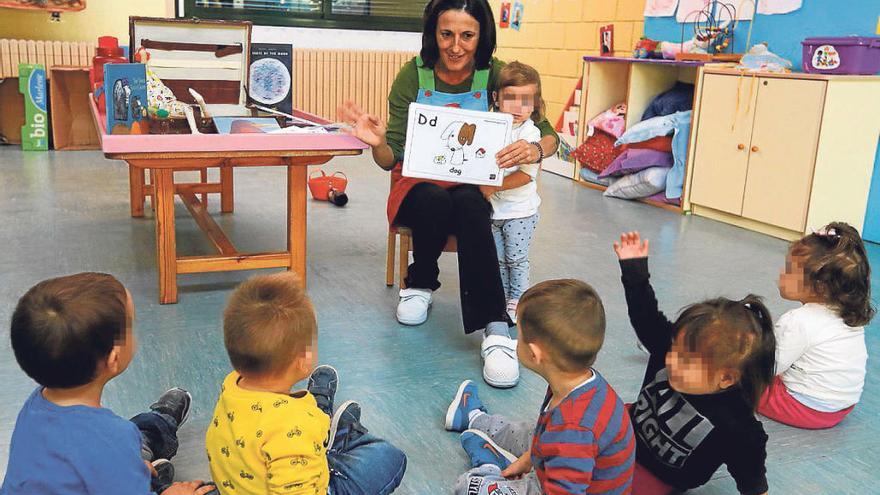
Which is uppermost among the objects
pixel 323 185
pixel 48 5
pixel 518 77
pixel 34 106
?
pixel 48 5

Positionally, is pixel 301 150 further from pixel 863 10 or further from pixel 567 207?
pixel 863 10

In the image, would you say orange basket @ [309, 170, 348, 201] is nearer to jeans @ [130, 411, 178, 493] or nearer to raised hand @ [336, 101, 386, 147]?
raised hand @ [336, 101, 386, 147]

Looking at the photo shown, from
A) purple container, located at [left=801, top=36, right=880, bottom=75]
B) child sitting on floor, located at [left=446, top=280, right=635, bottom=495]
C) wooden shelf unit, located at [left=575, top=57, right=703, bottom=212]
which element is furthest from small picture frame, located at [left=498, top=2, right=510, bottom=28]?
child sitting on floor, located at [left=446, top=280, right=635, bottom=495]

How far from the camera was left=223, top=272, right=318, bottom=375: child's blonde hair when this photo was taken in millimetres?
1271

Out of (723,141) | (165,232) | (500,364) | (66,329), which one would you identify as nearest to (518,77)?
(500,364)

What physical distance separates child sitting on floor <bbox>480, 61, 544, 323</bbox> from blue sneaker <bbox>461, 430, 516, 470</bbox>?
742mm

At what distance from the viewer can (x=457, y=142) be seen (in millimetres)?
2436

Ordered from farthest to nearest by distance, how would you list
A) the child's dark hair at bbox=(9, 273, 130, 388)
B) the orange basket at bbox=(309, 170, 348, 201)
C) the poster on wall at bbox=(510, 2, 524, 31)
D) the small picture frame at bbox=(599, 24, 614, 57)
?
the poster on wall at bbox=(510, 2, 524, 31), the small picture frame at bbox=(599, 24, 614, 57), the orange basket at bbox=(309, 170, 348, 201), the child's dark hair at bbox=(9, 273, 130, 388)

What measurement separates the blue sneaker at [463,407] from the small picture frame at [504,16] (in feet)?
17.1

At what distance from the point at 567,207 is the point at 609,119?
859 mm

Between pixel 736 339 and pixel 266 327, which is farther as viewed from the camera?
pixel 736 339

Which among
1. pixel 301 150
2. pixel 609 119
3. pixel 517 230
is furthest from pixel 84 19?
pixel 517 230

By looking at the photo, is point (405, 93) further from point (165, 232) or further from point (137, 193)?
point (137, 193)

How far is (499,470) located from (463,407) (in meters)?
0.31
